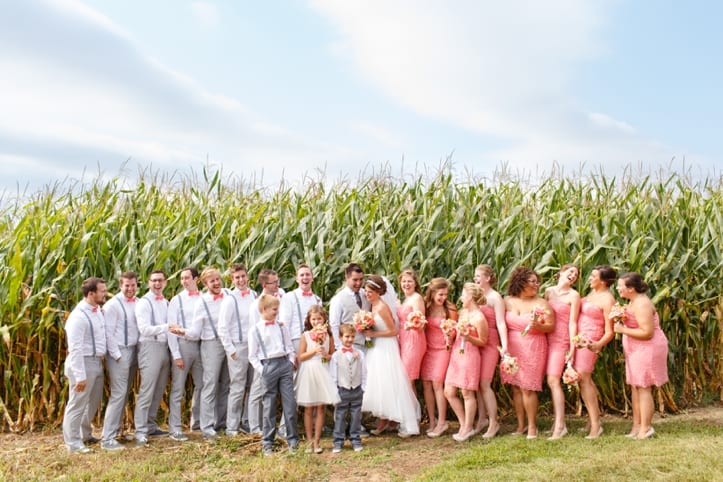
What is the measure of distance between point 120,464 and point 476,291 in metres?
4.19

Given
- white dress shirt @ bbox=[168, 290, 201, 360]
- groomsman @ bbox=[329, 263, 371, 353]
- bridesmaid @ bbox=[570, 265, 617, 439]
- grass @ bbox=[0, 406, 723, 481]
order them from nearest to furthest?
grass @ bbox=[0, 406, 723, 481]
bridesmaid @ bbox=[570, 265, 617, 439]
groomsman @ bbox=[329, 263, 371, 353]
white dress shirt @ bbox=[168, 290, 201, 360]

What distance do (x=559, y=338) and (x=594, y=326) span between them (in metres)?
0.40

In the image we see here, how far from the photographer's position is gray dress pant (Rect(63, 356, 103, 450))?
7.59 metres

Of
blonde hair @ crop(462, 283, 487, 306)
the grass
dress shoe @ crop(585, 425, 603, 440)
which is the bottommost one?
the grass

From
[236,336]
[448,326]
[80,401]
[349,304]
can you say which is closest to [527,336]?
[448,326]

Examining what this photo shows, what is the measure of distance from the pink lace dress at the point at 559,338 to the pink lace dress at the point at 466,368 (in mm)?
825

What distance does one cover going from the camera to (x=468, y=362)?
7.61 meters

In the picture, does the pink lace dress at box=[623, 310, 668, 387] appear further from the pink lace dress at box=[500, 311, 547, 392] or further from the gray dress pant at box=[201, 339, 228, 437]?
the gray dress pant at box=[201, 339, 228, 437]

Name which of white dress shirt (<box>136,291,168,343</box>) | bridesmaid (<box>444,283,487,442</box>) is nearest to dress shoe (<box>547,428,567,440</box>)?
bridesmaid (<box>444,283,487,442</box>)

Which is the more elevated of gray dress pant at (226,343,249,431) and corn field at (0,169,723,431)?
corn field at (0,169,723,431)

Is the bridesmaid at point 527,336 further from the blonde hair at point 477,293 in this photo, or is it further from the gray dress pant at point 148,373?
the gray dress pant at point 148,373

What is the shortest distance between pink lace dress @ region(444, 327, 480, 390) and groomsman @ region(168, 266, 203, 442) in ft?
9.87

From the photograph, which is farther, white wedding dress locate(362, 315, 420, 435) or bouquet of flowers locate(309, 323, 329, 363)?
white wedding dress locate(362, 315, 420, 435)

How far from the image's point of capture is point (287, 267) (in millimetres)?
9141
